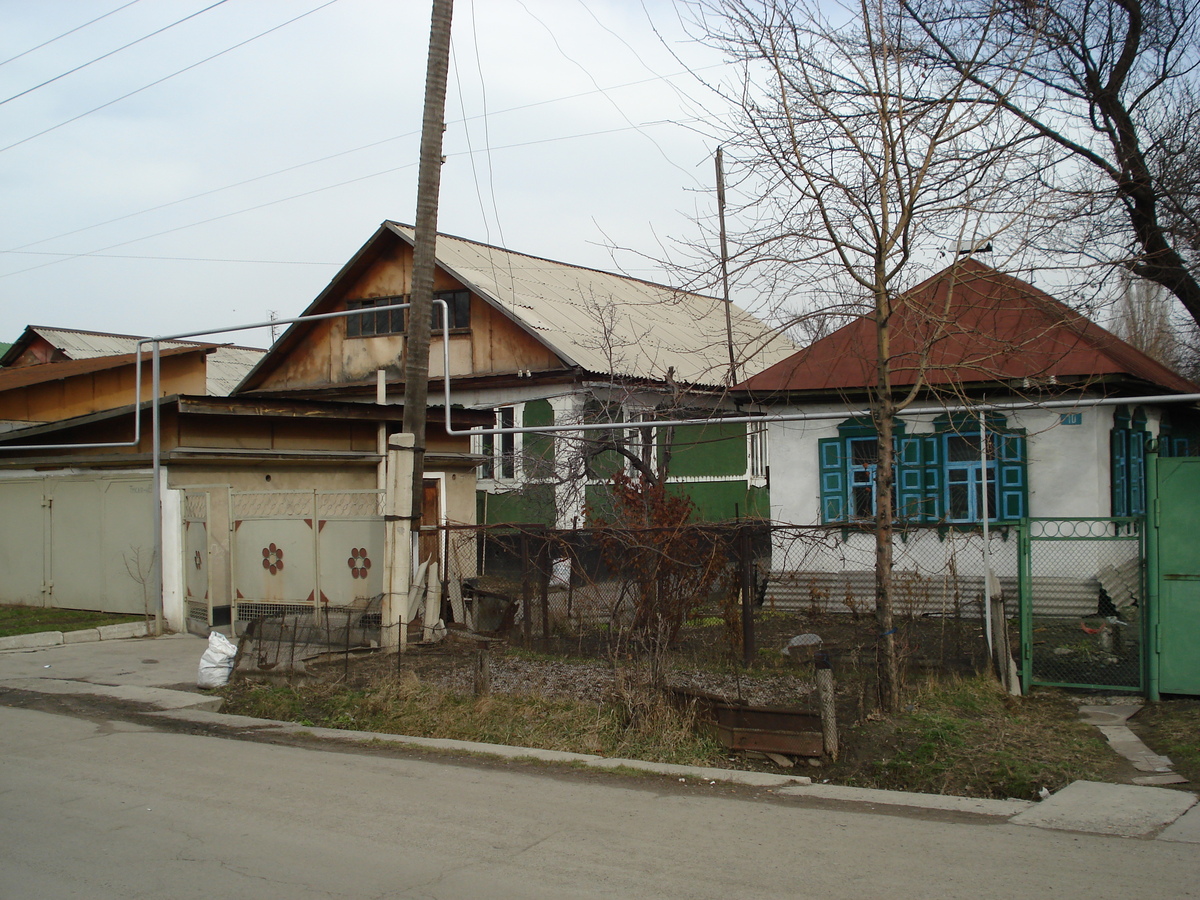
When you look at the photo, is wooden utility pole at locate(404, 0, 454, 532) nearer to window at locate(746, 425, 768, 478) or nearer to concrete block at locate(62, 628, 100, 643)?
concrete block at locate(62, 628, 100, 643)

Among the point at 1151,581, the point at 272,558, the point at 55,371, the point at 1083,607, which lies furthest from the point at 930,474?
the point at 55,371

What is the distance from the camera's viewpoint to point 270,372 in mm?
26797

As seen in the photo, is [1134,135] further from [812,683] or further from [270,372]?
[270,372]

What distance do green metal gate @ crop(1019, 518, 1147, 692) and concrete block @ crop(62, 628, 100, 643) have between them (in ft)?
39.7

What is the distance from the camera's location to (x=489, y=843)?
569 centimetres

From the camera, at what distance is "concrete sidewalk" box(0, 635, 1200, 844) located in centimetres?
604

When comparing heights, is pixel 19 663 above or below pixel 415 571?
below

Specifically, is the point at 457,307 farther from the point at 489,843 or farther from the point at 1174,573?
the point at 489,843

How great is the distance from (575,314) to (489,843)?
759 inches

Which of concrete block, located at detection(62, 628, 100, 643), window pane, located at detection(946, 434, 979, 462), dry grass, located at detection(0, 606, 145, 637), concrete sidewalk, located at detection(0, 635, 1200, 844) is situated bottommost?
concrete sidewalk, located at detection(0, 635, 1200, 844)

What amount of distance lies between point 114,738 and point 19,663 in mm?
4870

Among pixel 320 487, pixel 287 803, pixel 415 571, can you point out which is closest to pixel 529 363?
pixel 320 487

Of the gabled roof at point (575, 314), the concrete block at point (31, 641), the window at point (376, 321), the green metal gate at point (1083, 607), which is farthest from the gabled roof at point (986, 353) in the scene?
the window at point (376, 321)

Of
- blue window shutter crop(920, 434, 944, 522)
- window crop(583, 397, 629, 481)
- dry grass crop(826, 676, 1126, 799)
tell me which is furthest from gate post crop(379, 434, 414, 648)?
blue window shutter crop(920, 434, 944, 522)
